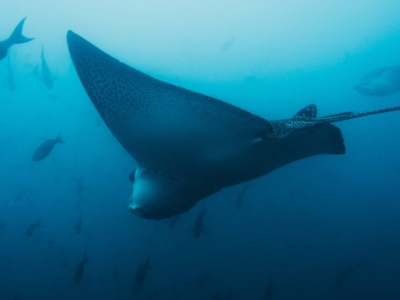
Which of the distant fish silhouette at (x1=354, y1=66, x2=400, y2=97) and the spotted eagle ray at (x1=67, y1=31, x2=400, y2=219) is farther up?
the distant fish silhouette at (x1=354, y1=66, x2=400, y2=97)

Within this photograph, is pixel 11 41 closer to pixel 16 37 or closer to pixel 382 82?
pixel 16 37

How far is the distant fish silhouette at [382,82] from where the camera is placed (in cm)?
1252

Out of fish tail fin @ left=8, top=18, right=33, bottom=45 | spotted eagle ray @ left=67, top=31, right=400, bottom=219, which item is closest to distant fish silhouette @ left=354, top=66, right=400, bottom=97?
spotted eagle ray @ left=67, top=31, right=400, bottom=219

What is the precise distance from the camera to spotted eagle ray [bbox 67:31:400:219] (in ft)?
7.15

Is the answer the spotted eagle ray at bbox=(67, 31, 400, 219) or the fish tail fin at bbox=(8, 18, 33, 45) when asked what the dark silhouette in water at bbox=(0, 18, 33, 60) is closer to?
the fish tail fin at bbox=(8, 18, 33, 45)

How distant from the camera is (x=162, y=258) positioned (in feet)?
45.7

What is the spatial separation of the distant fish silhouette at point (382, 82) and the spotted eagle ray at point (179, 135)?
1233 centimetres

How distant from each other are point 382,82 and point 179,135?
45.8 feet

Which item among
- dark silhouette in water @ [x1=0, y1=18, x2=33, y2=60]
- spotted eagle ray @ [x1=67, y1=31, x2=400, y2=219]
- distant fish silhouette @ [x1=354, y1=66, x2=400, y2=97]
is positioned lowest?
spotted eagle ray @ [x1=67, y1=31, x2=400, y2=219]

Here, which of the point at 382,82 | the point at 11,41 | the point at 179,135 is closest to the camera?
the point at 179,135

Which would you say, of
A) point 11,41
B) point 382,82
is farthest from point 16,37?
point 382,82

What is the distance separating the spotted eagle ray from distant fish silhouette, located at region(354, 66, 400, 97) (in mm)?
12326

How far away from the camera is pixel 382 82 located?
12.9 meters

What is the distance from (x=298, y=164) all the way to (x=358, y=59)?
27.4 meters
